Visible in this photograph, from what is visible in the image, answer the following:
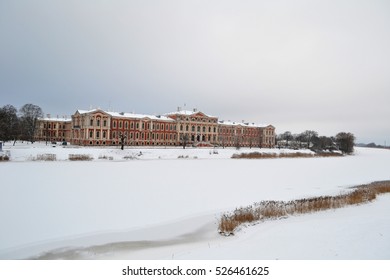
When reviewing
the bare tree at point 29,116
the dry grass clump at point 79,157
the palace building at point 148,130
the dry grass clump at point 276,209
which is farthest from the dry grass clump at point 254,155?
the bare tree at point 29,116

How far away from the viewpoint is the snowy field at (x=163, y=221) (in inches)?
441

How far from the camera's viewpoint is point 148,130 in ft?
244

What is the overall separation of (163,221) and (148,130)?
59.6 m

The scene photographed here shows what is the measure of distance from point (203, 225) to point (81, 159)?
29.6 m

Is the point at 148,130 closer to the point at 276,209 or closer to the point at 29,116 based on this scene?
the point at 29,116

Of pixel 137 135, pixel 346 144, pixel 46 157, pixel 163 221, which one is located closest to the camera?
pixel 163 221

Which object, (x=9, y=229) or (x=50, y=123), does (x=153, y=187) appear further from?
(x=50, y=123)

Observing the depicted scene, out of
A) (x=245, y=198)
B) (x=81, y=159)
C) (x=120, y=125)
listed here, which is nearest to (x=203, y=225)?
(x=245, y=198)

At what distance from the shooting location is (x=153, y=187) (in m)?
24.1

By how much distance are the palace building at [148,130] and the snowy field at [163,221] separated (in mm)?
37802

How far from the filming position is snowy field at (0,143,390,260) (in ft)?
36.8

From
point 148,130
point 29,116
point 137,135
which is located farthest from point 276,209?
point 29,116
